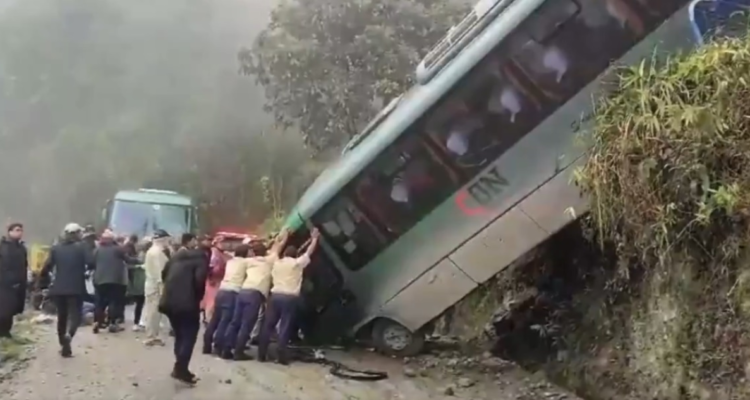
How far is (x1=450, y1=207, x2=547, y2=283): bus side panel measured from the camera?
339 inches

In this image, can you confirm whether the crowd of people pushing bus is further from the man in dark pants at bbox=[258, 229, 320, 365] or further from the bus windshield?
the bus windshield

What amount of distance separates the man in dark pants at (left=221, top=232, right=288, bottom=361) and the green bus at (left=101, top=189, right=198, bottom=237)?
24.5ft

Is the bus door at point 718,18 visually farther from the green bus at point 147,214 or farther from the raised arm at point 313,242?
the green bus at point 147,214

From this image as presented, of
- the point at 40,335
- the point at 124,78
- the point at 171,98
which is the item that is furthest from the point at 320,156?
the point at 124,78

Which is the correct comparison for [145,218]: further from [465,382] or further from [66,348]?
[465,382]

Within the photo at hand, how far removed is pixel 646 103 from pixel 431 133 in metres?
2.55

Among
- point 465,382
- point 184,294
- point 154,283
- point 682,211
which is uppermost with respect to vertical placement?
point 154,283

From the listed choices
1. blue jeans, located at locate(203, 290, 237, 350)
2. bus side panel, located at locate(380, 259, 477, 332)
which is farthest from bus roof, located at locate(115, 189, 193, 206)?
bus side panel, located at locate(380, 259, 477, 332)

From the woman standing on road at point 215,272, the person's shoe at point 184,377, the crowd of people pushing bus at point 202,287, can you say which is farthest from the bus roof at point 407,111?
the person's shoe at point 184,377

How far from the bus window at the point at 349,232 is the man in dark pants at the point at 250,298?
611 millimetres

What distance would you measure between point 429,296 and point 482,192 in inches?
47.0

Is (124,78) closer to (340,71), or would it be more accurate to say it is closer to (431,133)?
(340,71)

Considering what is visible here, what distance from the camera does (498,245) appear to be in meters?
8.73

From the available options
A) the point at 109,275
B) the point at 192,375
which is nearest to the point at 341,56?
the point at 109,275
